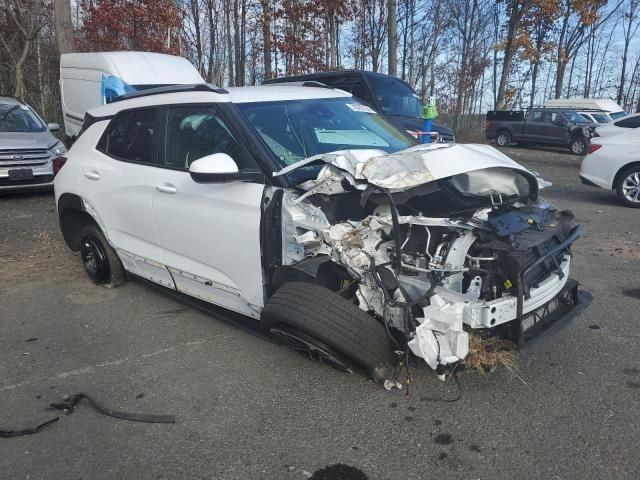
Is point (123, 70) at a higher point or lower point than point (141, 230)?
higher

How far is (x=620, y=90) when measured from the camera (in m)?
37.1

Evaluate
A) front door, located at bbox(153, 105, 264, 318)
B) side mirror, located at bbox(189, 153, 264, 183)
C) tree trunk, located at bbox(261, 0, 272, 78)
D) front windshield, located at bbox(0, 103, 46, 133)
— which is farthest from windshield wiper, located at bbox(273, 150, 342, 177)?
tree trunk, located at bbox(261, 0, 272, 78)

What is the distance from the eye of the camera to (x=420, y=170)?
9.90 feet

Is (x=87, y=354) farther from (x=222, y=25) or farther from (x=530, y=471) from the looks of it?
(x=222, y=25)

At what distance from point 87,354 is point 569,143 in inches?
752

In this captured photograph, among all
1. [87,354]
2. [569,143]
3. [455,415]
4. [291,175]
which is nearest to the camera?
[455,415]

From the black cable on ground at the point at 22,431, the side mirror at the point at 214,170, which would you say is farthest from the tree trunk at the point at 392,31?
the black cable on ground at the point at 22,431

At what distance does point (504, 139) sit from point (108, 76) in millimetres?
16733

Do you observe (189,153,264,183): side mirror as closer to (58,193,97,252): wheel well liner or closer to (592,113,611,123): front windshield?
(58,193,97,252): wheel well liner

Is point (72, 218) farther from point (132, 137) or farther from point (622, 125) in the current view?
point (622, 125)

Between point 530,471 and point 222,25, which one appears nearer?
point 530,471

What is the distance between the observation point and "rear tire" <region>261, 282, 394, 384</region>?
2834mm

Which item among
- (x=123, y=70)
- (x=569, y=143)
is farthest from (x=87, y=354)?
(x=569, y=143)

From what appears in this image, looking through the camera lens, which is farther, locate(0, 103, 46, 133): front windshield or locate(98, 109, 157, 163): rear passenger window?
locate(0, 103, 46, 133): front windshield
